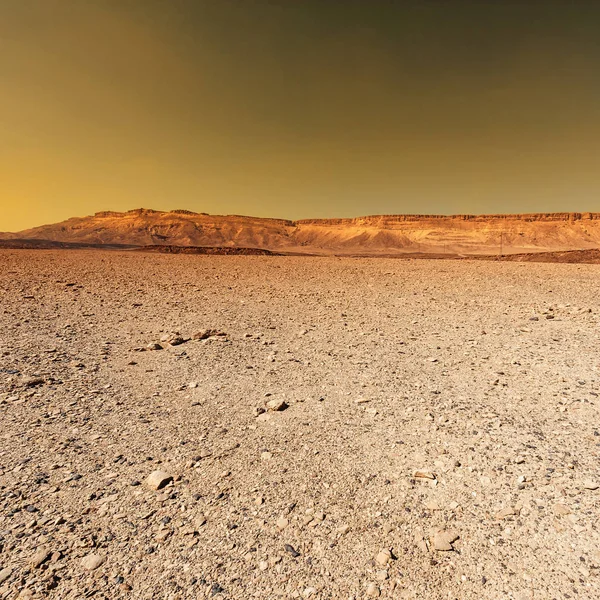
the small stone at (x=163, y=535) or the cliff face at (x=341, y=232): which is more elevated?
the cliff face at (x=341, y=232)

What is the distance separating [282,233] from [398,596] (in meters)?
137

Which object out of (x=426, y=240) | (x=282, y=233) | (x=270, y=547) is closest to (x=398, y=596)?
(x=270, y=547)

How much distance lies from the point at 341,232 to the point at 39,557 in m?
132

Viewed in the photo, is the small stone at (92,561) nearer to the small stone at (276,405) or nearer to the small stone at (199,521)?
the small stone at (199,521)

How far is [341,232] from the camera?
5148 inches

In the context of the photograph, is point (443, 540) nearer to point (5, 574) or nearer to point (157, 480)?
point (157, 480)

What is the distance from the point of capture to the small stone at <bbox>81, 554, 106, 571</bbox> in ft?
7.14

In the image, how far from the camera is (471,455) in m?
3.23

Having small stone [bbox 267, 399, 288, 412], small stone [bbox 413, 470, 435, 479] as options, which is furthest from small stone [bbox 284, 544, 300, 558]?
small stone [bbox 267, 399, 288, 412]

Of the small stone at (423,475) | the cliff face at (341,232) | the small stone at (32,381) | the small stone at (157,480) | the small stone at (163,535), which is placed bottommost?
the small stone at (163,535)

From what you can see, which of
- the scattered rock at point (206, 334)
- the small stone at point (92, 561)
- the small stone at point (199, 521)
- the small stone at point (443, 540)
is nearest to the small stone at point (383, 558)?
the small stone at point (443, 540)

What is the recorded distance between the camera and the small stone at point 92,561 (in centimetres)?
218

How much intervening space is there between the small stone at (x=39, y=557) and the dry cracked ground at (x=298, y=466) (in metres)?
0.01

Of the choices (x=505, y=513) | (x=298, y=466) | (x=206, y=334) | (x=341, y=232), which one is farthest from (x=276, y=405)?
(x=341, y=232)
